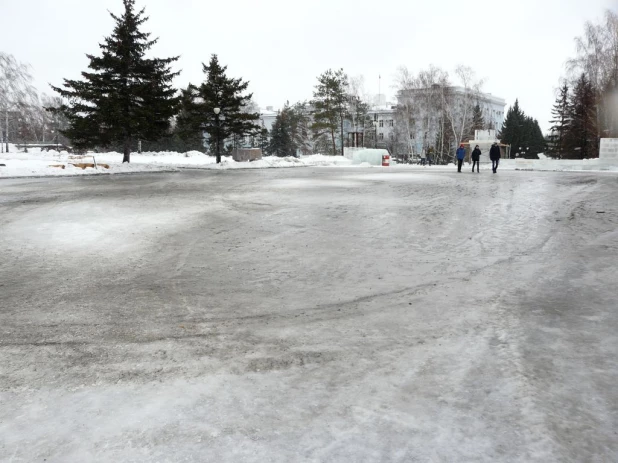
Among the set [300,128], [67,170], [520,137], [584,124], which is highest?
[300,128]

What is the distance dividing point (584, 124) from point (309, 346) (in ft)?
175

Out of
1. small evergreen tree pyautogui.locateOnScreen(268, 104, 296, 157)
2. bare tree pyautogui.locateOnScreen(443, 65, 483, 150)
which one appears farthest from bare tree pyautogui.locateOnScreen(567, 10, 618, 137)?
small evergreen tree pyautogui.locateOnScreen(268, 104, 296, 157)

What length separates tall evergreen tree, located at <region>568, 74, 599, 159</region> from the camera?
46.0 m

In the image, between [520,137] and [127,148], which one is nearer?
[127,148]

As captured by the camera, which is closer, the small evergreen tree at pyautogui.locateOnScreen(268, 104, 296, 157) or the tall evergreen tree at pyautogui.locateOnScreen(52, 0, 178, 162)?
the tall evergreen tree at pyautogui.locateOnScreen(52, 0, 178, 162)

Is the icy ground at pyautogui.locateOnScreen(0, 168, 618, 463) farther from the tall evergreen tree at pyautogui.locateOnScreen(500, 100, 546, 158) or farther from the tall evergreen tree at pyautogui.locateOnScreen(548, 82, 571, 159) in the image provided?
the tall evergreen tree at pyautogui.locateOnScreen(500, 100, 546, 158)

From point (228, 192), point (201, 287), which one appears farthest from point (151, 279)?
point (228, 192)

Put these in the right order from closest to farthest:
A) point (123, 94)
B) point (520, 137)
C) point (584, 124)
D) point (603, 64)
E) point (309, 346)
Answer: point (309, 346) < point (123, 94) < point (603, 64) < point (584, 124) < point (520, 137)

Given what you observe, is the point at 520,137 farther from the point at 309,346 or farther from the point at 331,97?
the point at 309,346

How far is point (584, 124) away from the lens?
48281 mm

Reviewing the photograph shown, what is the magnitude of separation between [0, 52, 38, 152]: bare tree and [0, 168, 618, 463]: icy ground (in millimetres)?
60699

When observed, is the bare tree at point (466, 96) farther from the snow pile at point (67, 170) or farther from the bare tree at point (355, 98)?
the snow pile at point (67, 170)

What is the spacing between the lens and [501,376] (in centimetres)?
321

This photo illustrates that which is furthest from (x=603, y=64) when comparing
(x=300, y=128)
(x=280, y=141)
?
(x=300, y=128)
